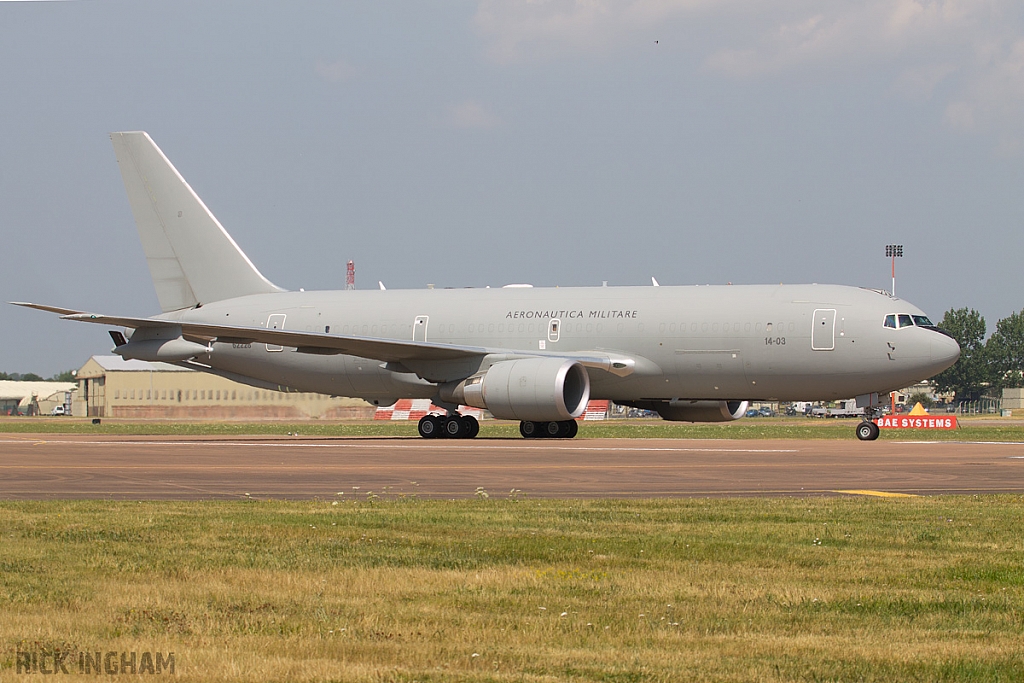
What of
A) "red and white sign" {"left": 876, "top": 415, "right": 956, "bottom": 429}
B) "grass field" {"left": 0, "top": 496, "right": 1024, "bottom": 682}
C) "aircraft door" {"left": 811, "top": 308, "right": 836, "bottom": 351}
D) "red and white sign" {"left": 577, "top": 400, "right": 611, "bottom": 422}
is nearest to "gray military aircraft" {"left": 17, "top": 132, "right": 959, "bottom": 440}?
"aircraft door" {"left": 811, "top": 308, "right": 836, "bottom": 351}

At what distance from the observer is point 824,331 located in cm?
3192

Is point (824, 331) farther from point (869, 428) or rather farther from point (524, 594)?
point (524, 594)

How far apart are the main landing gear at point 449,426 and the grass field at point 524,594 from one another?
22.6 m

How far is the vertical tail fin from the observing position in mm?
39969

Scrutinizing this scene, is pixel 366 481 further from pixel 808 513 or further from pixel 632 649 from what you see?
pixel 632 649

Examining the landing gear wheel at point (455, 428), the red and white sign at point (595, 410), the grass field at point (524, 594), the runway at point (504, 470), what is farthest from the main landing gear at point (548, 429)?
the red and white sign at point (595, 410)

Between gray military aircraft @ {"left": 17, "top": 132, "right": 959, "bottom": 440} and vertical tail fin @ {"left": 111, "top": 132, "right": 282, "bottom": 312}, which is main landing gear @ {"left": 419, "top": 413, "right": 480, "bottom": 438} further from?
vertical tail fin @ {"left": 111, "top": 132, "right": 282, "bottom": 312}

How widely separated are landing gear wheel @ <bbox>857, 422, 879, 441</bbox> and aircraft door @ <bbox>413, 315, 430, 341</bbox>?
1254cm

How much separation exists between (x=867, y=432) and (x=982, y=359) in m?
125

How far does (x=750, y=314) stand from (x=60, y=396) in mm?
103557

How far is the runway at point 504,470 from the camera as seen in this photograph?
16.4 m

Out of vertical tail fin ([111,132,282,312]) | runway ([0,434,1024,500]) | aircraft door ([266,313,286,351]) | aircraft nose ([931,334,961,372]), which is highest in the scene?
vertical tail fin ([111,132,282,312])

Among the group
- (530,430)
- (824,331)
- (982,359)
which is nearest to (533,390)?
(530,430)

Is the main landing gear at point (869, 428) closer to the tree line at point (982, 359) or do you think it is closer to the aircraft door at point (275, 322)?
the aircraft door at point (275, 322)
